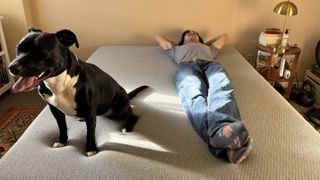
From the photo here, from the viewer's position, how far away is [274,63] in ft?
7.75

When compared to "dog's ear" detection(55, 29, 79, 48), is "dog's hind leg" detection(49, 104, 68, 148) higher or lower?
lower

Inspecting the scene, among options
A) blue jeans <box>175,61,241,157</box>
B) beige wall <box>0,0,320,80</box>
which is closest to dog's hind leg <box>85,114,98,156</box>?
blue jeans <box>175,61,241,157</box>

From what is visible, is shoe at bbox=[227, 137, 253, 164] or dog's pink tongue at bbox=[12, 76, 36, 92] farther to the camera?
shoe at bbox=[227, 137, 253, 164]

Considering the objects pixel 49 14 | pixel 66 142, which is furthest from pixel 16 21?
pixel 66 142

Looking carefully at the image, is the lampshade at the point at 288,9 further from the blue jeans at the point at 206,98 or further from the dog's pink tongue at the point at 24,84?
the dog's pink tongue at the point at 24,84

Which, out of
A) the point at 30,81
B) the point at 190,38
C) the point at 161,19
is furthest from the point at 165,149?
the point at 161,19

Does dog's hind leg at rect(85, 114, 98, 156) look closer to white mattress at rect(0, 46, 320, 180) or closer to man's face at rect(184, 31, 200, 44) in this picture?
white mattress at rect(0, 46, 320, 180)

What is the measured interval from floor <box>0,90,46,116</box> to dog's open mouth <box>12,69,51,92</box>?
154 cm

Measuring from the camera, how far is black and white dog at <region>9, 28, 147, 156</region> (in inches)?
34.7

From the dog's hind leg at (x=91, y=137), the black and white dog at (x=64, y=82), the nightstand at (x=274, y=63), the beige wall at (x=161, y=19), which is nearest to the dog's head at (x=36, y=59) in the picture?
the black and white dog at (x=64, y=82)

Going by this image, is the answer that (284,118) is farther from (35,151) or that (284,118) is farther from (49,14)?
(49,14)

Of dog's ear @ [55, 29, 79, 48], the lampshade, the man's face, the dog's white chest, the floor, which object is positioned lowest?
the floor

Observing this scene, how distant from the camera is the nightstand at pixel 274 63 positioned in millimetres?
2339

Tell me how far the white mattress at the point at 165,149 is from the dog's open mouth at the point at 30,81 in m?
0.34
